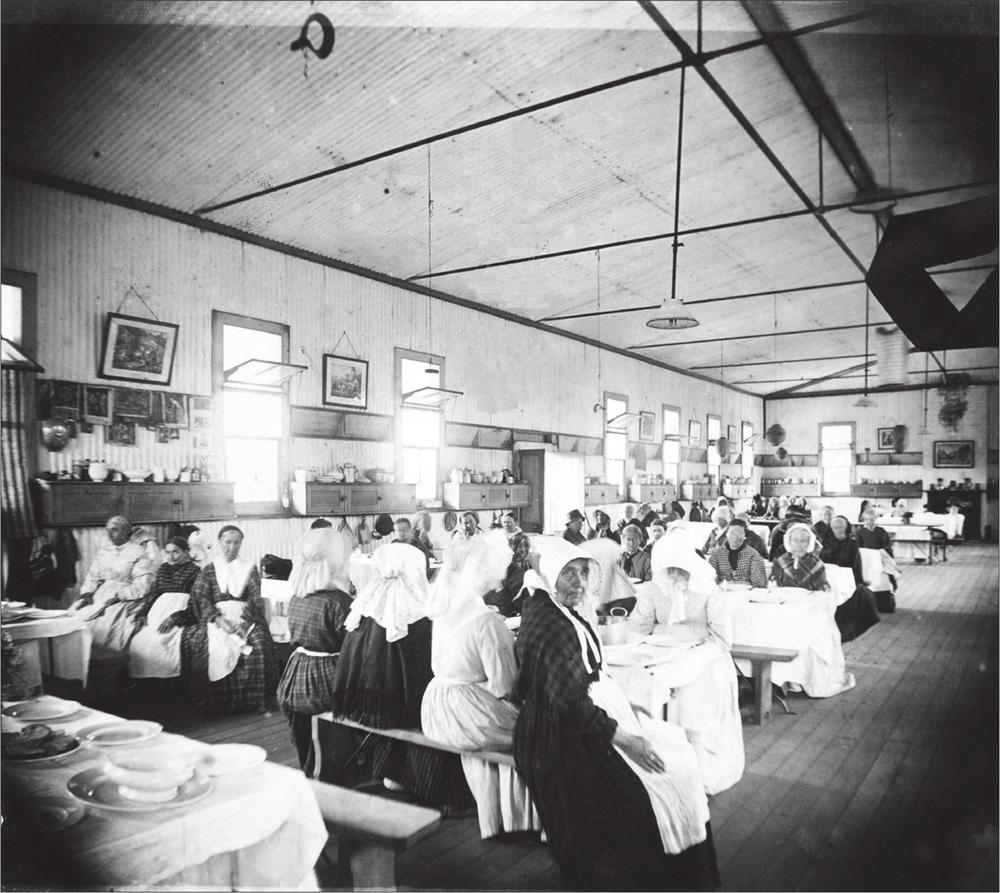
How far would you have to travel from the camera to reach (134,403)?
396 cm

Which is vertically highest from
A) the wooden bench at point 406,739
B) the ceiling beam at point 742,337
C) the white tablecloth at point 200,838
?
the ceiling beam at point 742,337

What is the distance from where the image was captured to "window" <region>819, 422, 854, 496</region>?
1484 cm

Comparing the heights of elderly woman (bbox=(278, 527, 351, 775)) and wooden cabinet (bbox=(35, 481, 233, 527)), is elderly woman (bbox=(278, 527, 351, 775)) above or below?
below

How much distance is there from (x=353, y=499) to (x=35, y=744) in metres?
5.90

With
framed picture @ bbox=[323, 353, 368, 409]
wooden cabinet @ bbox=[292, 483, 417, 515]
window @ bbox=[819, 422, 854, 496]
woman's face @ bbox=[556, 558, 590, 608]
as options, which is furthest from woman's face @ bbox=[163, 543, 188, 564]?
window @ bbox=[819, 422, 854, 496]

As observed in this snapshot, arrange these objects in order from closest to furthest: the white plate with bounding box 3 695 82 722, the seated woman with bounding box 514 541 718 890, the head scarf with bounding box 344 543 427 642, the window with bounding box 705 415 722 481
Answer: the white plate with bounding box 3 695 82 722, the seated woman with bounding box 514 541 718 890, the head scarf with bounding box 344 543 427 642, the window with bounding box 705 415 722 481

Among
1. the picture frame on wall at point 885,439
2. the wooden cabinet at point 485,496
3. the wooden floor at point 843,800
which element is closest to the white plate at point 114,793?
the wooden floor at point 843,800

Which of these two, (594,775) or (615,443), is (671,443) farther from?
(594,775)

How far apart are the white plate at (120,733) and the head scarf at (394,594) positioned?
110 cm

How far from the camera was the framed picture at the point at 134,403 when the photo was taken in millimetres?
3814

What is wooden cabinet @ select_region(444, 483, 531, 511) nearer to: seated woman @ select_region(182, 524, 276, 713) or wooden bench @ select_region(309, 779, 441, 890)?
seated woman @ select_region(182, 524, 276, 713)

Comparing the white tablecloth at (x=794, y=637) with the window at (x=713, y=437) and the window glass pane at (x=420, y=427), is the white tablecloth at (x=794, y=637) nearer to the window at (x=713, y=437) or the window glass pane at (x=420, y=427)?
the window glass pane at (x=420, y=427)

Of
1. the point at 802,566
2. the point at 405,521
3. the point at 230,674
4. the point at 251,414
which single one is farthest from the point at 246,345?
the point at 802,566

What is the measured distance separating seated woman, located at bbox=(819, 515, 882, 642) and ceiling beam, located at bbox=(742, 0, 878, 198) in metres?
4.22
